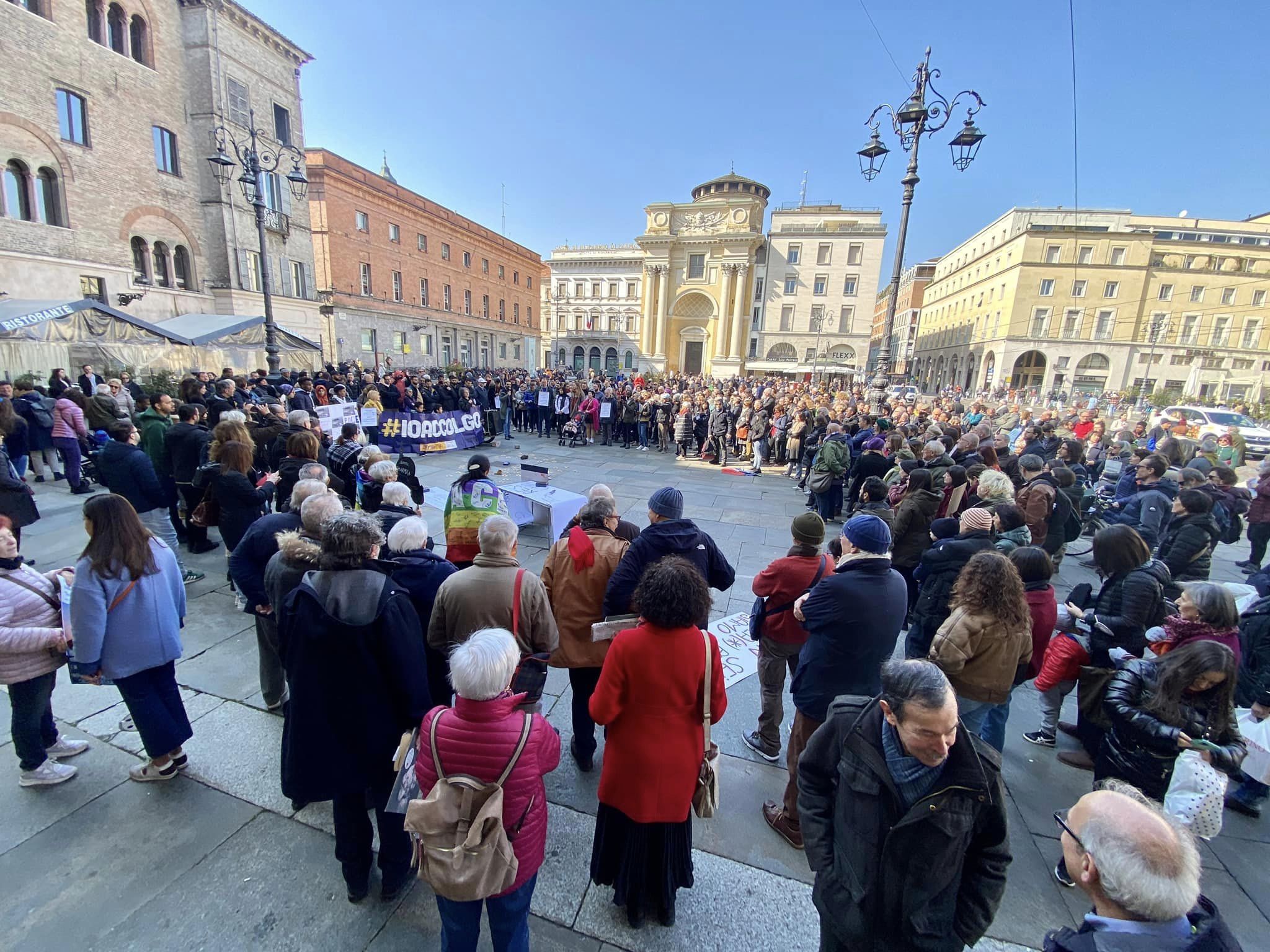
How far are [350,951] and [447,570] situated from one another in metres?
1.65

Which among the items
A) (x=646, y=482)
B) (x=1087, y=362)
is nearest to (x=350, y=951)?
(x=646, y=482)

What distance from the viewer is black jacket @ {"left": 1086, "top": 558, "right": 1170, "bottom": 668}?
3045 millimetres

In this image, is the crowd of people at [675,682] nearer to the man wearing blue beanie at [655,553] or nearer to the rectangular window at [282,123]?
the man wearing blue beanie at [655,553]

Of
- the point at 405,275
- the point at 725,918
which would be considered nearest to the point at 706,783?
the point at 725,918

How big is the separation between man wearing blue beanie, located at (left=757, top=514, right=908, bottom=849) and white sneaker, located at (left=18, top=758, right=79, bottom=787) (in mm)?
3987

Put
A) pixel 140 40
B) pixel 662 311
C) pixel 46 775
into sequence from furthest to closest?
1. pixel 662 311
2. pixel 140 40
3. pixel 46 775

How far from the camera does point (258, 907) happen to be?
2.28 m

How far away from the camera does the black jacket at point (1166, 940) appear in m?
1.13

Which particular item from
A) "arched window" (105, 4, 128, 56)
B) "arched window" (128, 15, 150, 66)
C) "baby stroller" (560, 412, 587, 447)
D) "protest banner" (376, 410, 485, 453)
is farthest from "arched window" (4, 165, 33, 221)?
"baby stroller" (560, 412, 587, 447)

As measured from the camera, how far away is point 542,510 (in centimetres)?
671

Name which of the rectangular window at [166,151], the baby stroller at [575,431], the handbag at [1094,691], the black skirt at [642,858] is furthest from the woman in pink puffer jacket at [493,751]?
the rectangular window at [166,151]

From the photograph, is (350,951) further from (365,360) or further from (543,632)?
(365,360)

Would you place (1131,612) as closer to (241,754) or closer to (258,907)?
(258,907)

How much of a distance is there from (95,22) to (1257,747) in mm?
31114
